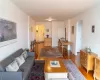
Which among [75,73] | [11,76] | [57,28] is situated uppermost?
[57,28]

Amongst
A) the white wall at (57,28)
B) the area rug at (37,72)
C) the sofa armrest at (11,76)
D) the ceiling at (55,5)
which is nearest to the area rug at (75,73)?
the area rug at (37,72)

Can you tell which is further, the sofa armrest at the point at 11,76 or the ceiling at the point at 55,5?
the ceiling at the point at 55,5

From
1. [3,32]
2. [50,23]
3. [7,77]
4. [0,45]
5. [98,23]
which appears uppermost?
[50,23]

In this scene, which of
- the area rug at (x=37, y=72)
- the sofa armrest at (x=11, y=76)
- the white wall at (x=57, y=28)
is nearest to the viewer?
the sofa armrest at (x=11, y=76)

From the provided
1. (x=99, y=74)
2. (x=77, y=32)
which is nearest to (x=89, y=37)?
(x=99, y=74)

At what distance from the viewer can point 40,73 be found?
4.06m

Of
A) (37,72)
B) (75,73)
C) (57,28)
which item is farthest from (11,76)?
(57,28)

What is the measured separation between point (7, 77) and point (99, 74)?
2682mm

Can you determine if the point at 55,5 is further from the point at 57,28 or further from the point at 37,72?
the point at 57,28

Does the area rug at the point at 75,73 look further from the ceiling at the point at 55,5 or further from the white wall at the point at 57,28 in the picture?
the white wall at the point at 57,28

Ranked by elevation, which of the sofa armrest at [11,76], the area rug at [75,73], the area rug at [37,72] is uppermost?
the sofa armrest at [11,76]

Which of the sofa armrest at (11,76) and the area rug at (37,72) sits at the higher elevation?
the sofa armrest at (11,76)

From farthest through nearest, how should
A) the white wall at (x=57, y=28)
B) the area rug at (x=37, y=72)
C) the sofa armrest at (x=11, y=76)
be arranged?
1. the white wall at (x=57, y=28)
2. the area rug at (x=37, y=72)
3. the sofa armrest at (x=11, y=76)

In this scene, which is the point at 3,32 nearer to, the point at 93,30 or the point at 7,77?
the point at 7,77
